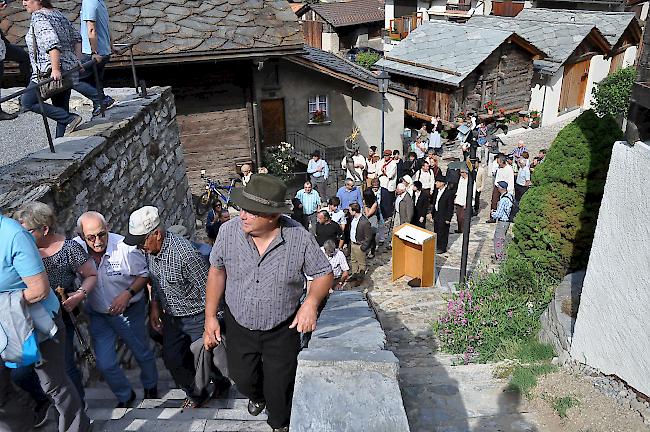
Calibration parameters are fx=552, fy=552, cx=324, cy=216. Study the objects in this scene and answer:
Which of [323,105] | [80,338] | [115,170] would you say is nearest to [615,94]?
[323,105]

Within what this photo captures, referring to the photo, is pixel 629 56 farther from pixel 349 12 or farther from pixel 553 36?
pixel 349 12

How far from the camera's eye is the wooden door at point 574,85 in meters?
22.6

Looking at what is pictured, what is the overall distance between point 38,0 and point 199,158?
827 cm

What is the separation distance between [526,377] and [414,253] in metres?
4.12

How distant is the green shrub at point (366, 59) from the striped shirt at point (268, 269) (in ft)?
95.0

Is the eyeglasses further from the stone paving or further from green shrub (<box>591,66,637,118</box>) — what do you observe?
green shrub (<box>591,66,637,118</box>)

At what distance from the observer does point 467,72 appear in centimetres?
2003

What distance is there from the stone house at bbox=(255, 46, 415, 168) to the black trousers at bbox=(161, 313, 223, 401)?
11434 millimetres

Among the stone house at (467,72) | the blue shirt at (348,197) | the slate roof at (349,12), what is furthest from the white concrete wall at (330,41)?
the blue shirt at (348,197)

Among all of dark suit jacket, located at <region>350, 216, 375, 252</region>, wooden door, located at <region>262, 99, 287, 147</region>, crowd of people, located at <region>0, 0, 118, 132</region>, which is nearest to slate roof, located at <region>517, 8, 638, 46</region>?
wooden door, located at <region>262, 99, 287, 147</region>

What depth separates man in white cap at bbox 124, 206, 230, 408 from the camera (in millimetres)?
3688

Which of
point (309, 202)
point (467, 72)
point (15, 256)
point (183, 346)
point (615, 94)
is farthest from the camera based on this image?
point (467, 72)

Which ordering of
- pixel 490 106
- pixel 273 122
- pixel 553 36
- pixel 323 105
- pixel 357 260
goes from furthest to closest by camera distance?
pixel 553 36 < pixel 490 106 < pixel 323 105 < pixel 273 122 < pixel 357 260

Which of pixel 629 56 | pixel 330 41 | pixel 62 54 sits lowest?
pixel 330 41
